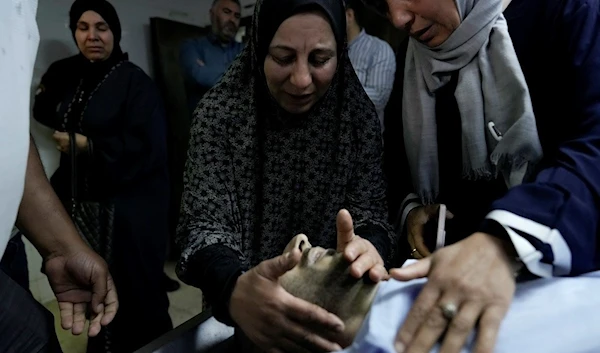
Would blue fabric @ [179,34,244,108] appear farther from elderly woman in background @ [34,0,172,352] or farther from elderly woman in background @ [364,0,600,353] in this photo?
elderly woman in background @ [364,0,600,353]

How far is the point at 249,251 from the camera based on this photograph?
1.17 meters

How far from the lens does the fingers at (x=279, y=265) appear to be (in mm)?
687

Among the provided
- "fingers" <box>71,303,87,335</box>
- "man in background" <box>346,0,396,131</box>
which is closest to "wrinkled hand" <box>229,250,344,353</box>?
"fingers" <box>71,303,87,335</box>

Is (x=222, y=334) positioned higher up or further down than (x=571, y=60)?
further down

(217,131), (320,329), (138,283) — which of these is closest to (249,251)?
(217,131)

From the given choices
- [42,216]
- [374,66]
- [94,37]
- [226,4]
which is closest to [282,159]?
[42,216]

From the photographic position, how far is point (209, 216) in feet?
3.45

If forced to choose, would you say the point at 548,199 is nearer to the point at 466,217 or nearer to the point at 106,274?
the point at 466,217

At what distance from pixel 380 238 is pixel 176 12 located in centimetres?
286

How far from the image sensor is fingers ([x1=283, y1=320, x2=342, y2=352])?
2.31 feet

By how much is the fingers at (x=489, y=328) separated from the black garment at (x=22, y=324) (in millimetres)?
677

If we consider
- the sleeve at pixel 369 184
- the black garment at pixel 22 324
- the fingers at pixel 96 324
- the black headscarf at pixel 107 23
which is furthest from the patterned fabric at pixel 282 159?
the black headscarf at pixel 107 23

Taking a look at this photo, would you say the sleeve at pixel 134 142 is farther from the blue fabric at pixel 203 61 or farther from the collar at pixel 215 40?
the collar at pixel 215 40

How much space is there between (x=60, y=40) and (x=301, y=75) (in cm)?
226
